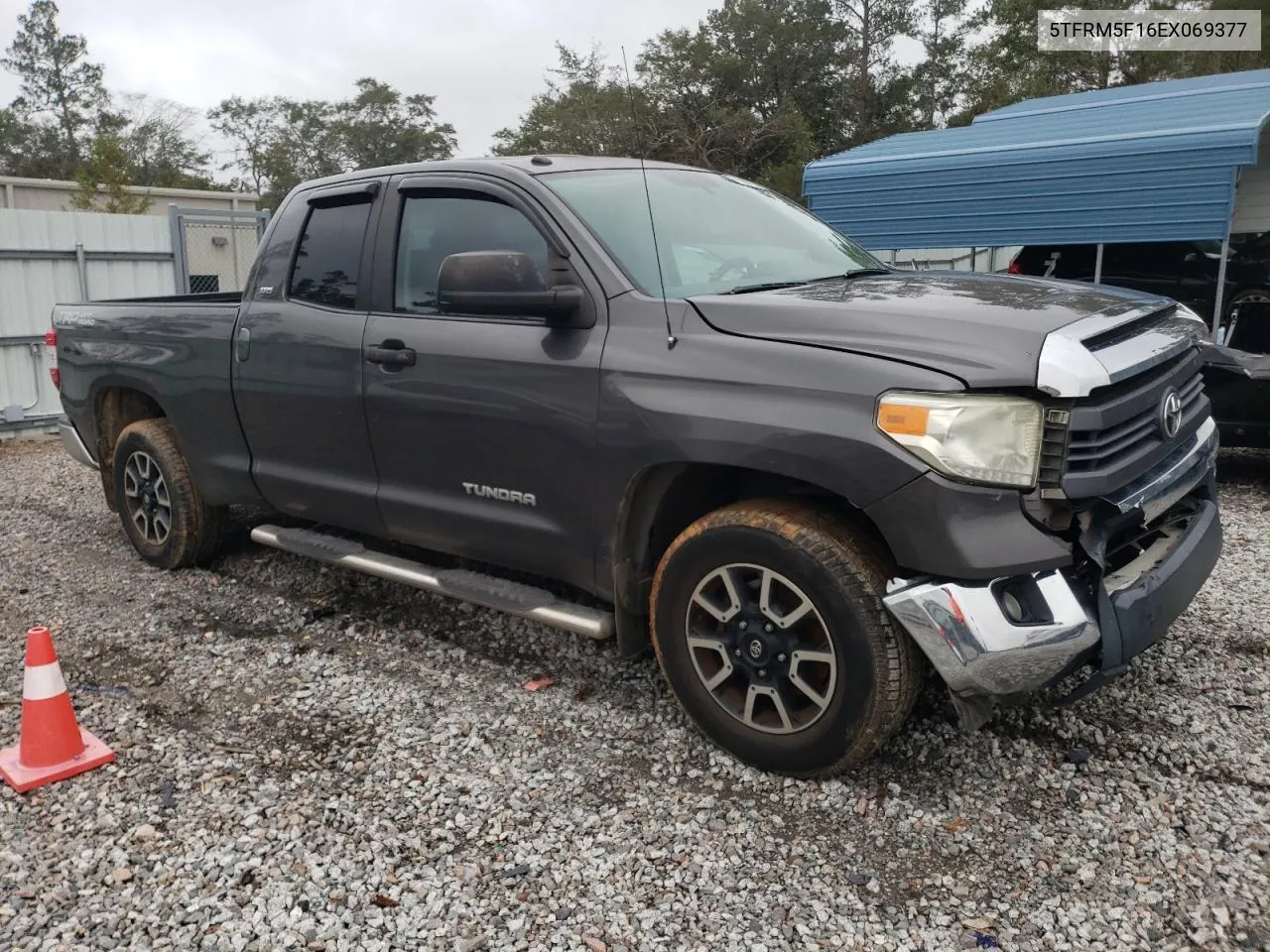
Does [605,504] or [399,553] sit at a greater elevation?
[605,504]

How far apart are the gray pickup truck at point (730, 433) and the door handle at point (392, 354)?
0.05 feet

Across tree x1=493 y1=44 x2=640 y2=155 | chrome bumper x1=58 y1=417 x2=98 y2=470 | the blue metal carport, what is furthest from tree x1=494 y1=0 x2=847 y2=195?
chrome bumper x1=58 y1=417 x2=98 y2=470

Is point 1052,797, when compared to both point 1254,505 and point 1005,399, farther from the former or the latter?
point 1254,505

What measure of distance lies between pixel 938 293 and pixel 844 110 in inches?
1475

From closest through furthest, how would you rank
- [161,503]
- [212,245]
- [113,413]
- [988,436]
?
1. [988,436]
2. [161,503]
3. [113,413]
4. [212,245]

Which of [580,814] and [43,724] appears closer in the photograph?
[580,814]

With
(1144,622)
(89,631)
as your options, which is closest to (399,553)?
(89,631)

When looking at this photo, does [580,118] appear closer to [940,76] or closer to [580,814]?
[940,76]

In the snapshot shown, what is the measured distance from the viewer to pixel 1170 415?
10.3 ft

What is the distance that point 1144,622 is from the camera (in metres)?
2.86

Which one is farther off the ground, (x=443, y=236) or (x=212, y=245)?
(x=212, y=245)

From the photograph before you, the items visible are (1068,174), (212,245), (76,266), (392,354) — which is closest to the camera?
(392,354)

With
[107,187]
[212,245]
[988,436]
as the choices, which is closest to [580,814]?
[988,436]

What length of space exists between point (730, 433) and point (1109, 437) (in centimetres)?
101
